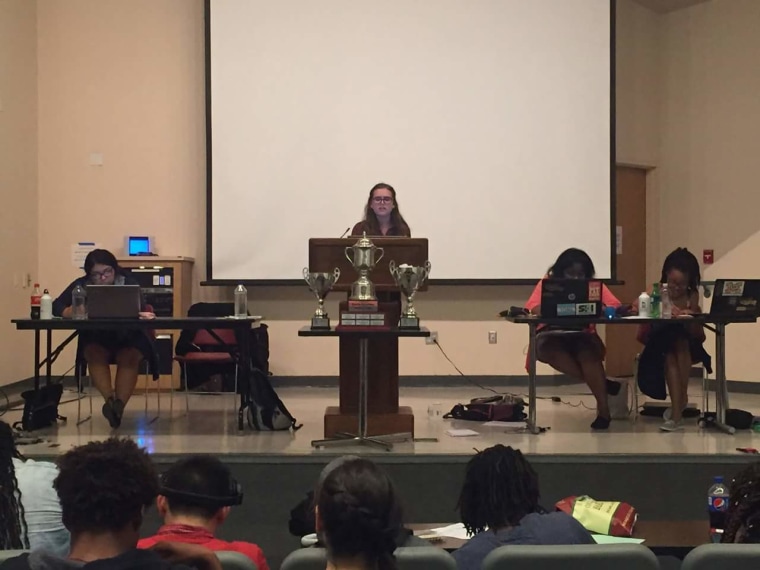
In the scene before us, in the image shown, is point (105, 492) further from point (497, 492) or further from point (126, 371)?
point (126, 371)

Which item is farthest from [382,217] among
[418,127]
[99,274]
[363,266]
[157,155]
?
[157,155]

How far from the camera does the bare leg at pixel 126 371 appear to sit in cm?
489

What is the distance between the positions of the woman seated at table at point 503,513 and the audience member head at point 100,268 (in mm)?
3240

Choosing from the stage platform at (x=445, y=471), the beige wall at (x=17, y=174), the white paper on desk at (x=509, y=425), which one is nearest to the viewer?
the stage platform at (x=445, y=471)

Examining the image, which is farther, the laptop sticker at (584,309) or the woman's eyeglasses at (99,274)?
the woman's eyeglasses at (99,274)

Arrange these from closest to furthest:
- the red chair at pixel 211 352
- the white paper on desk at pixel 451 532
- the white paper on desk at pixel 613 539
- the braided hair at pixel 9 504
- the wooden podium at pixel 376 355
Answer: the braided hair at pixel 9 504 → the white paper on desk at pixel 613 539 → the white paper on desk at pixel 451 532 → the wooden podium at pixel 376 355 → the red chair at pixel 211 352

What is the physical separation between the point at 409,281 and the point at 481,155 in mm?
2850

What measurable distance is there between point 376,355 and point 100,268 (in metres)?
Answer: 1.69

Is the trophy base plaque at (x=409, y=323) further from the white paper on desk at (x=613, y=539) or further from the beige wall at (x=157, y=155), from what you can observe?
the beige wall at (x=157, y=155)

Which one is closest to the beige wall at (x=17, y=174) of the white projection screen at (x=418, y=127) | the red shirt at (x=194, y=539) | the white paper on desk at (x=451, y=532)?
the white projection screen at (x=418, y=127)

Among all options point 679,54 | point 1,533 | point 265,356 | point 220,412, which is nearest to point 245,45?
point 265,356

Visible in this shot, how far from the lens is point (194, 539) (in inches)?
72.1

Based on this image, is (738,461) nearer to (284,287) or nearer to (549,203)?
(549,203)

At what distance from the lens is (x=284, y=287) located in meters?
6.91
